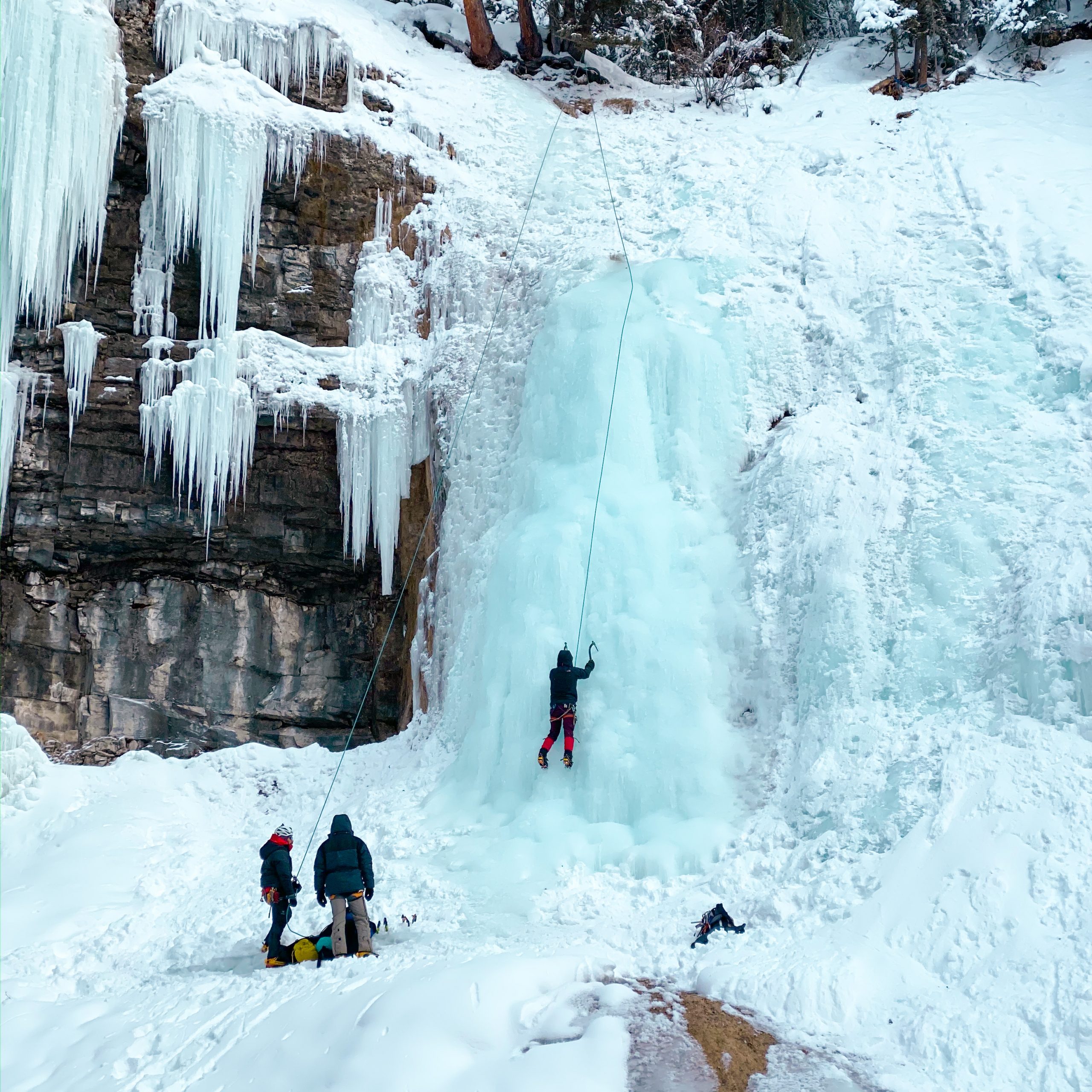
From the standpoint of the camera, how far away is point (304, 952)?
5637 millimetres

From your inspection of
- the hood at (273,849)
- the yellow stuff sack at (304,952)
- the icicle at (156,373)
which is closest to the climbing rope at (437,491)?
the icicle at (156,373)

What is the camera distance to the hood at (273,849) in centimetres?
595

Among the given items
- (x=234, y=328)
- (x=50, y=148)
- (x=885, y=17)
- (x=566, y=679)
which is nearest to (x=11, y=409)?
(x=234, y=328)

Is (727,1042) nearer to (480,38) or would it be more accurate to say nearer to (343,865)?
(343,865)

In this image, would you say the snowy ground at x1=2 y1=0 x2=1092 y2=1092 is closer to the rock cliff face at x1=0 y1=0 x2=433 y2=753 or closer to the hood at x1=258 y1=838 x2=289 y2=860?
the hood at x1=258 y1=838 x2=289 y2=860

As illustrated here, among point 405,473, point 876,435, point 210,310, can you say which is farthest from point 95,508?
point 876,435

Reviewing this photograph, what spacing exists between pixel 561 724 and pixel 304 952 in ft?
7.56

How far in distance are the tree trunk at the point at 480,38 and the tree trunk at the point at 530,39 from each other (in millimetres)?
452

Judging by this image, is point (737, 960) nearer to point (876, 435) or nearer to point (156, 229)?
point (876, 435)

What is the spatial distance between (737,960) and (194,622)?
7251mm

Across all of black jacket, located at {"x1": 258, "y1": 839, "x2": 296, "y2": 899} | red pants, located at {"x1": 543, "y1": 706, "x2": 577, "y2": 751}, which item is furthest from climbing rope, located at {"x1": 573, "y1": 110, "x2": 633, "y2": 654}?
black jacket, located at {"x1": 258, "y1": 839, "x2": 296, "y2": 899}

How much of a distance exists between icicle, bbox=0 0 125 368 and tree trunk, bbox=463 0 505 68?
4418 mm

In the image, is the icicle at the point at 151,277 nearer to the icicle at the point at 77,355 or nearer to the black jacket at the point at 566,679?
the icicle at the point at 77,355

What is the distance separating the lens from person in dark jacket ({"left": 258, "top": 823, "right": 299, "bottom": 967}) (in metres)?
5.79
